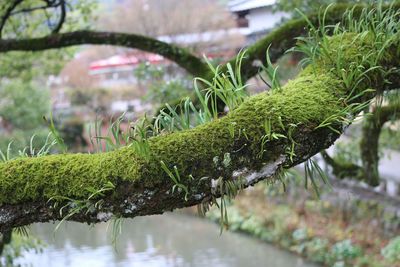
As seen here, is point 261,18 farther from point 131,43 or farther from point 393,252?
point 131,43

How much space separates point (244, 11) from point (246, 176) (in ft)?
20.5

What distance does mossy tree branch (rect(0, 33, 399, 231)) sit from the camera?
1.29 m

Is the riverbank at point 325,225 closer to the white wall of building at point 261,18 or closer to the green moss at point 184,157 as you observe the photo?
the white wall of building at point 261,18

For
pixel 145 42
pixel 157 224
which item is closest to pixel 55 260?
pixel 157 224

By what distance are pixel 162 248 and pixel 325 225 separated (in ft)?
7.99

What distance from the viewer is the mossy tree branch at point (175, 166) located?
4.22 feet

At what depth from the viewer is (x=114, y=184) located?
4.28 feet

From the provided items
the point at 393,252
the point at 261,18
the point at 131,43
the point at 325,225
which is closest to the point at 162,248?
the point at 325,225

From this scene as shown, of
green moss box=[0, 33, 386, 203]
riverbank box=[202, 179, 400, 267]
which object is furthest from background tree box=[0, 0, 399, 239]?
riverbank box=[202, 179, 400, 267]

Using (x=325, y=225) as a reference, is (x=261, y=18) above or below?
above

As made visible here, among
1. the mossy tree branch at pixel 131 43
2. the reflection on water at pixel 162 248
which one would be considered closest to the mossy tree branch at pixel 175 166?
the mossy tree branch at pixel 131 43

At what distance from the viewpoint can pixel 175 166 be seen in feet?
4.15

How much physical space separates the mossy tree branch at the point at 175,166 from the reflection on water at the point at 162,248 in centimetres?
570

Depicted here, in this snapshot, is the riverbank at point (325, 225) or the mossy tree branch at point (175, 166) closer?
the mossy tree branch at point (175, 166)
